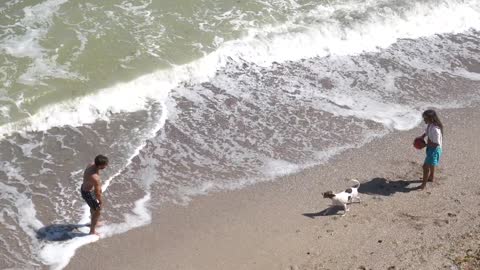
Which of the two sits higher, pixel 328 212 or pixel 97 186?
pixel 97 186

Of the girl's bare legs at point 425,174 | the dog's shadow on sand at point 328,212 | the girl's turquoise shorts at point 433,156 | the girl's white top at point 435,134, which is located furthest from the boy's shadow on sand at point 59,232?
the girl's white top at point 435,134

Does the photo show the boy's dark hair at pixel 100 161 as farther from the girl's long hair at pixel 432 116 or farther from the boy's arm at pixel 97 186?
the girl's long hair at pixel 432 116

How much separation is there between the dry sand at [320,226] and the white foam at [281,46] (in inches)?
132

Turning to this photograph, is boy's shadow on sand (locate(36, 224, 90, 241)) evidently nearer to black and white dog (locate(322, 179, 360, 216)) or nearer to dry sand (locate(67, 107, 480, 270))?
dry sand (locate(67, 107, 480, 270))

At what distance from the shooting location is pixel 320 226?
9281 millimetres

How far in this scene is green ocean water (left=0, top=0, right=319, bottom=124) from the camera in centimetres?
1270

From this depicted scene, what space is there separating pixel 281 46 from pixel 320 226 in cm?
635

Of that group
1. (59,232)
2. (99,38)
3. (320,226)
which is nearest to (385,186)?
(320,226)

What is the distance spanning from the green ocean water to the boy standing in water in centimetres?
341

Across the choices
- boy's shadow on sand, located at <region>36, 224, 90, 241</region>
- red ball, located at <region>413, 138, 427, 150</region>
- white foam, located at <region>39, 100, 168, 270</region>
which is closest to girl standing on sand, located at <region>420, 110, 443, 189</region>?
red ball, located at <region>413, 138, 427, 150</region>

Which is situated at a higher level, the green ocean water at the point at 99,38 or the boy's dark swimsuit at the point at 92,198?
the green ocean water at the point at 99,38

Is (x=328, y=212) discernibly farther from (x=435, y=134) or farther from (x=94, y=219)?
(x=94, y=219)

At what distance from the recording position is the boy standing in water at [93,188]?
9008 mm

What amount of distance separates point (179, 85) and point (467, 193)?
591cm
